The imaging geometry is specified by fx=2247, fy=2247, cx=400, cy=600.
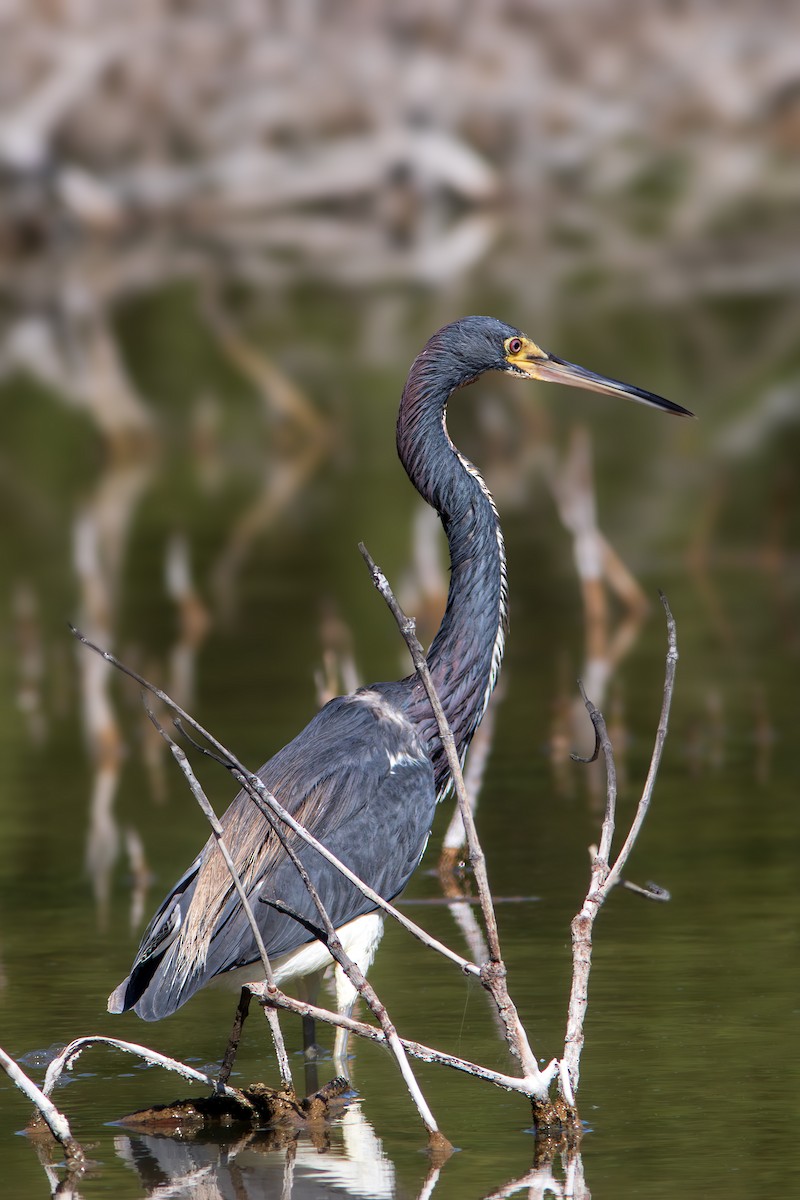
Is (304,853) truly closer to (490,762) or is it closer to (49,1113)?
(49,1113)

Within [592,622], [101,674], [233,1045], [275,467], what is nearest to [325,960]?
[233,1045]

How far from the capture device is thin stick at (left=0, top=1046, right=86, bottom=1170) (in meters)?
4.66

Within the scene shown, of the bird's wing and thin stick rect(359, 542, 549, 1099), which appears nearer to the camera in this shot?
thin stick rect(359, 542, 549, 1099)

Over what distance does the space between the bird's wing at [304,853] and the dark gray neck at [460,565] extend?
343mm

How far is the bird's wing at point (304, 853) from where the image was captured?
555 centimetres

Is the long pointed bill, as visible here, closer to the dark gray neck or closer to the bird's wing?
the dark gray neck

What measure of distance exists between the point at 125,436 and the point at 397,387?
3.16 m

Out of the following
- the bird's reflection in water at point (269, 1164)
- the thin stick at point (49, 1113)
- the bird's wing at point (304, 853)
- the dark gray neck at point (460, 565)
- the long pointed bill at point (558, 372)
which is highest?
the long pointed bill at point (558, 372)

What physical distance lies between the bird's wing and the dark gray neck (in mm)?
343

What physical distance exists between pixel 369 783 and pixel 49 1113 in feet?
4.57

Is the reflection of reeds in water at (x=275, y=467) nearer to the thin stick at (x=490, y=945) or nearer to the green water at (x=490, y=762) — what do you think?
the green water at (x=490, y=762)

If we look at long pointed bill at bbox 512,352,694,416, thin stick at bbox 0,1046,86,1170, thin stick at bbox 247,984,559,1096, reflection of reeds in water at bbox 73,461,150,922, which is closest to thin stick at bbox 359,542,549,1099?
thin stick at bbox 247,984,559,1096

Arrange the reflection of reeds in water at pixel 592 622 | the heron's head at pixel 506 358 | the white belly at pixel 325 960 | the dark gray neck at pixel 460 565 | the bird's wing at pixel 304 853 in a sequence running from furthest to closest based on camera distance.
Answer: the reflection of reeds in water at pixel 592 622 < the heron's head at pixel 506 358 < the dark gray neck at pixel 460 565 < the white belly at pixel 325 960 < the bird's wing at pixel 304 853

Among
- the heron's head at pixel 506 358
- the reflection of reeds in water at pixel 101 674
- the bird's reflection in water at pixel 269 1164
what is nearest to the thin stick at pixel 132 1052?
the bird's reflection in water at pixel 269 1164
